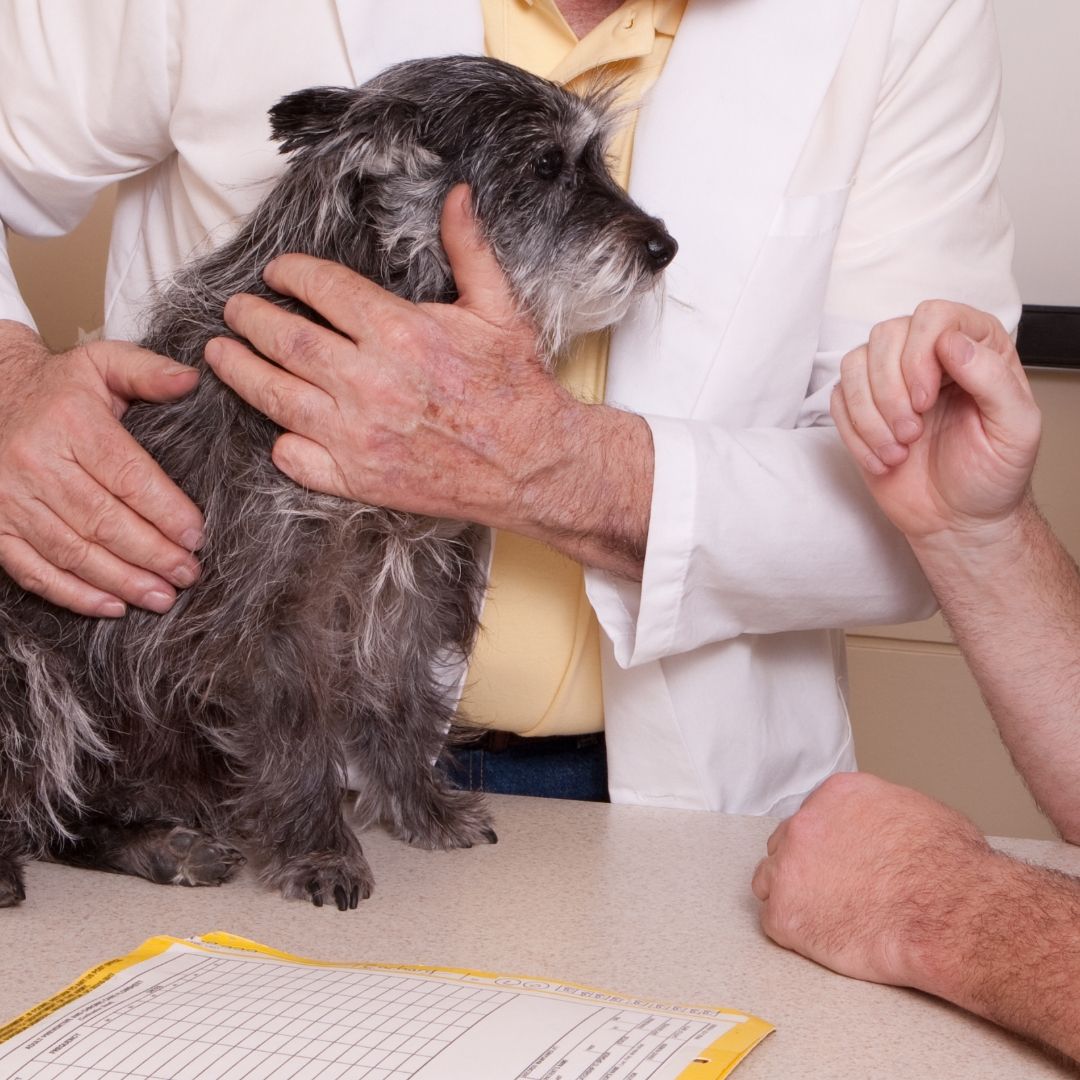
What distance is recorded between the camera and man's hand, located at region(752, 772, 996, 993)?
3.44 ft

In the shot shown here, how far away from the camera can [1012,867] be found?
1069 millimetres

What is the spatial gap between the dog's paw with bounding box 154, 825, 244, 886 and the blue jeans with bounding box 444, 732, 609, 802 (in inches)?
20.2

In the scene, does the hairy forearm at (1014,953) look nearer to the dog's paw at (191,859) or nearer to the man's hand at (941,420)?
the man's hand at (941,420)

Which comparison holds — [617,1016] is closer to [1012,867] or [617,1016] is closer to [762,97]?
[1012,867]

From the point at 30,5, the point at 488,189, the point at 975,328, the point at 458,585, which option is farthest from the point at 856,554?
the point at 30,5

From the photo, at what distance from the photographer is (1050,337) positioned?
8.58ft

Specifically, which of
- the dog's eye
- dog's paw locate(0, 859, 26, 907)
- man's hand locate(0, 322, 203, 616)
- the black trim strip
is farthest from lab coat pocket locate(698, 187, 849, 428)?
the black trim strip

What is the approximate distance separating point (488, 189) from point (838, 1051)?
96 centimetres

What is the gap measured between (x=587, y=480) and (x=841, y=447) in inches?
13.4

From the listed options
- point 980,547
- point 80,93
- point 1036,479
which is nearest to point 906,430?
point 980,547

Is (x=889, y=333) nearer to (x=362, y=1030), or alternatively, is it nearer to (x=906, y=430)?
(x=906, y=430)

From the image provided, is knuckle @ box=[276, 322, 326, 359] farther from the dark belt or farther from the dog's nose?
the dark belt

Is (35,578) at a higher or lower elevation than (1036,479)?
higher

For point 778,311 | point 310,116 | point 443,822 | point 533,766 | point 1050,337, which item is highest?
point 310,116
